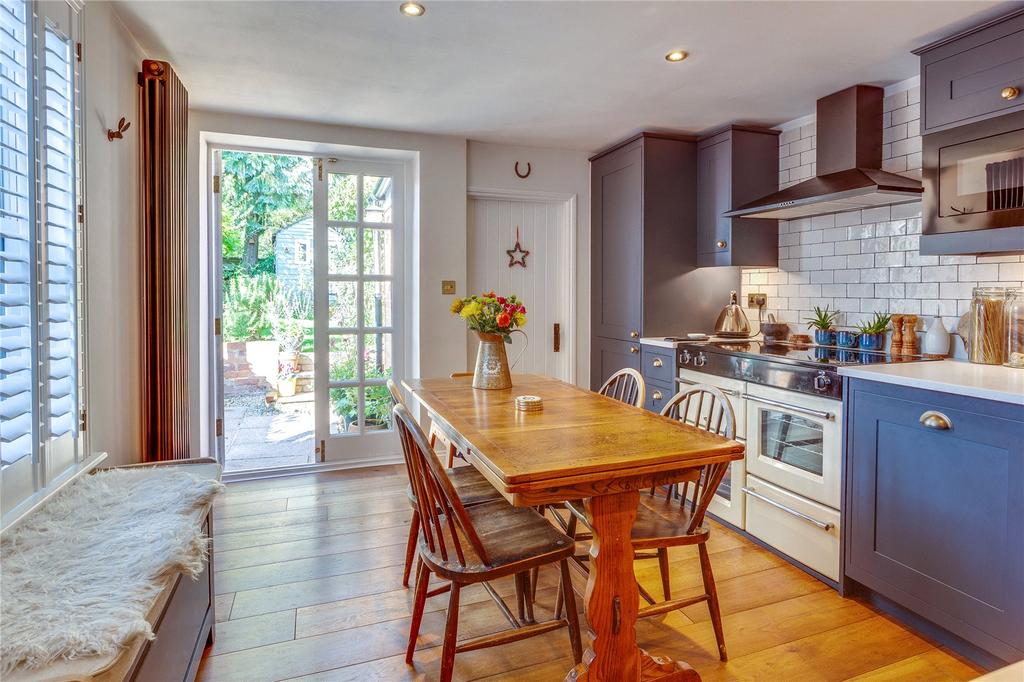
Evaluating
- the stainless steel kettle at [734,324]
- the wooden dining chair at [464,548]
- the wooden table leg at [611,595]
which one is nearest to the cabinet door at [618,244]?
the stainless steel kettle at [734,324]

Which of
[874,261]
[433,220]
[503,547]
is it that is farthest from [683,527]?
[433,220]

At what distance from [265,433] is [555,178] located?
3458 mm

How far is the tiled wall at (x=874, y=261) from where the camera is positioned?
2705 millimetres

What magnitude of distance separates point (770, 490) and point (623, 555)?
1533 millimetres

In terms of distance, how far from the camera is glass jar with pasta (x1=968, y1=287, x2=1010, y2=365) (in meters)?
2.37

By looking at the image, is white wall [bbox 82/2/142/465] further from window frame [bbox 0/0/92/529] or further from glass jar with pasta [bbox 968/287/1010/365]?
glass jar with pasta [bbox 968/287/1010/365]

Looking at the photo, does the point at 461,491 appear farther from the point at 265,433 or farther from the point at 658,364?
the point at 265,433

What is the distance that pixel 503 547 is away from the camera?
1678 mm

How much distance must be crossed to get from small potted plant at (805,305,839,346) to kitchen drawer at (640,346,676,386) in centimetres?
84

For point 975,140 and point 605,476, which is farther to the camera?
point 975,140

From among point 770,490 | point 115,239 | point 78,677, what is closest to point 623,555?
point 78,677

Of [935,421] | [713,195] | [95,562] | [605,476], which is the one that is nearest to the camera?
[95,562]

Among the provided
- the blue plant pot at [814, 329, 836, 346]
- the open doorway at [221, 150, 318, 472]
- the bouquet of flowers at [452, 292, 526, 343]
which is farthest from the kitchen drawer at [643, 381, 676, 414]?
the open doorway at [221, 150, 318, 472]

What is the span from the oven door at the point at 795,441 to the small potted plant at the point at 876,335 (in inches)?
27.9
